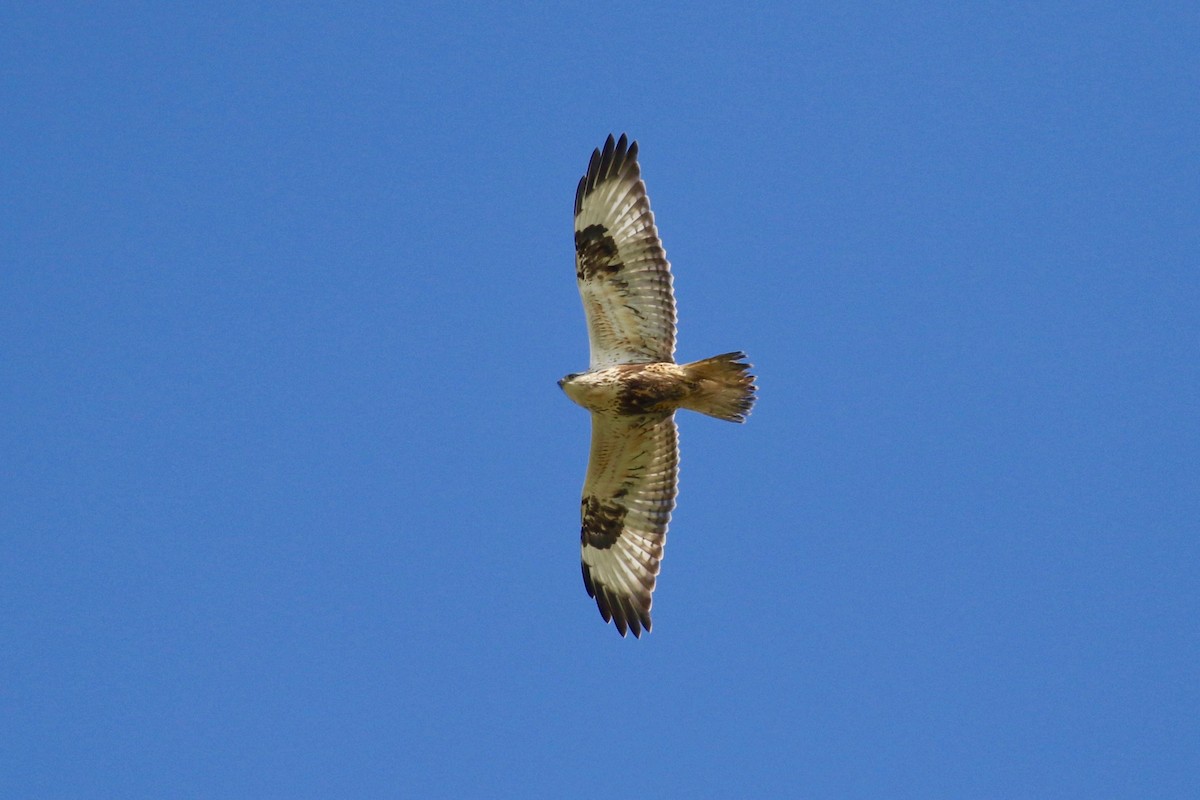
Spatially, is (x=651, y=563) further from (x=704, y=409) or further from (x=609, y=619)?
(x=704, y=409)

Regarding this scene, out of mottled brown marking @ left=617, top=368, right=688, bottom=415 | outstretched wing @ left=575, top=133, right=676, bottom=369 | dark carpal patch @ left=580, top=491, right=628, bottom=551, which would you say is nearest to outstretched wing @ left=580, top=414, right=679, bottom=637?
dark carpal patch @ left=580, top=491, right=628, bottom=551

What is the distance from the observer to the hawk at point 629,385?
10680mm

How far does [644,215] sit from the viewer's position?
11.0 m

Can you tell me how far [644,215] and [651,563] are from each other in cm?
268

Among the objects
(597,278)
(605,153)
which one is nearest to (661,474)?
(597,278)

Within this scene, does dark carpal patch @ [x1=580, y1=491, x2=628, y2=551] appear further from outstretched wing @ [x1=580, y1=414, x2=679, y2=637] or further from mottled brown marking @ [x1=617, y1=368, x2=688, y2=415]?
mottled brown marking @ [x1=617, y1=368, x2=688, y2=415]

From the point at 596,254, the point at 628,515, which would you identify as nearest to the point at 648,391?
the point at 596,254

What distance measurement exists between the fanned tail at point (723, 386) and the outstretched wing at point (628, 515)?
0.64 m

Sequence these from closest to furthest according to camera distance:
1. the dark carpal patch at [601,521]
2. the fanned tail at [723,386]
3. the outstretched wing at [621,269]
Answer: the fanned tail at [723,386]
the outstretched wing at [621,269]
the dark carpal patch at [601,521]

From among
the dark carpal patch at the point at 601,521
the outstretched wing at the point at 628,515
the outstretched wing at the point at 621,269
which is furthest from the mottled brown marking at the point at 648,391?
the dark carpal patch at the point at 601,521

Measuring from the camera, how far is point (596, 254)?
11.0 m

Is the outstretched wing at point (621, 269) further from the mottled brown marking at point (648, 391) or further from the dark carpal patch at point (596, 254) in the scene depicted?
the mottled brown marking at point (648, 391)

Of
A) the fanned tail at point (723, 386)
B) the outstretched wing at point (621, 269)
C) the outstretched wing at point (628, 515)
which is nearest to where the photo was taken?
the fanned tail at point (723, 386)

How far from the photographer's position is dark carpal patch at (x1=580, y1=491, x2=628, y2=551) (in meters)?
11.7
